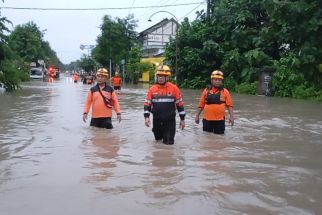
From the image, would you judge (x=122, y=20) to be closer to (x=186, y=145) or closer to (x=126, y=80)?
(x=126, y=80)

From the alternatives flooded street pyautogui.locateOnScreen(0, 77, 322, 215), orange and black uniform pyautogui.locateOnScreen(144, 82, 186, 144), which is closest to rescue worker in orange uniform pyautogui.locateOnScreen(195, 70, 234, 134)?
flooded street pyautogui.locateOnScreen(0, 77, 322, 215)

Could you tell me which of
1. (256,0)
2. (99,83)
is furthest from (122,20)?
(99,83)

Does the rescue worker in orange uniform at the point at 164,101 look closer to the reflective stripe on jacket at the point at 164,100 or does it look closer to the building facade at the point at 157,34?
the reflective stripe on jacket at the point at 164,100

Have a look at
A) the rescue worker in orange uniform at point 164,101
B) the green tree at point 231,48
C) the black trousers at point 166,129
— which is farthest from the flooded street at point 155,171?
the green tree at point 231,48

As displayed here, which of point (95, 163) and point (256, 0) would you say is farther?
point (256, 0)

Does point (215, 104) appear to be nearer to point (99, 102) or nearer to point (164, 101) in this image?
point (164, 101)

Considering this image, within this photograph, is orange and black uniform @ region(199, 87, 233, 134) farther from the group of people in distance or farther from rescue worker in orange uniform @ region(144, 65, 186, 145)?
rescue worker in orange uniform @ region(144, 65, 186, 145)

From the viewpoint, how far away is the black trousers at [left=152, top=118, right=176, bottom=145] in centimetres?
955

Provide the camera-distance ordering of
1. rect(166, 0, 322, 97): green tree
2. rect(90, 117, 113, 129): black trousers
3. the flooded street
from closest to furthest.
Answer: the flooded street < rect(90, 117, 113, 129): black trousers < rect(166, 0, 322, 97): green tree

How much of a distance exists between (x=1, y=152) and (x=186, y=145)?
10.9ft

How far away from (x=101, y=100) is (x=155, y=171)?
12.5 ft

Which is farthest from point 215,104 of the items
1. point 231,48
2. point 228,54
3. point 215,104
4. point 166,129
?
point 231,48

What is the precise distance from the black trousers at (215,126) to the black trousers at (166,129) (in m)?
1.50

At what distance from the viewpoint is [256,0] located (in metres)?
32.9
